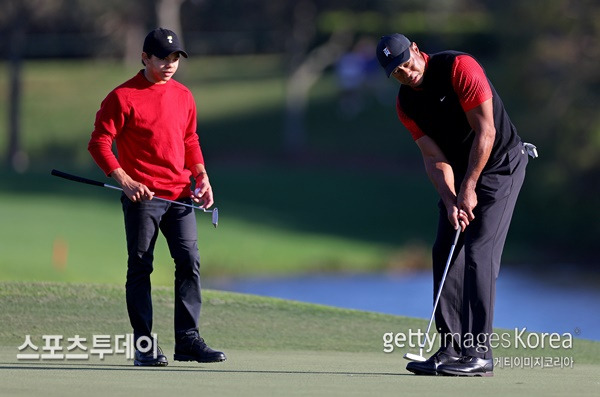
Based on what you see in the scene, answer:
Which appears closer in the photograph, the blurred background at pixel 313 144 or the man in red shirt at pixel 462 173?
the man in red shirt at pixel 462 173

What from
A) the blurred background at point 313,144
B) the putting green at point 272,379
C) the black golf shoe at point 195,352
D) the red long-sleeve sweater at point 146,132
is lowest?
the putting green at point 272,379

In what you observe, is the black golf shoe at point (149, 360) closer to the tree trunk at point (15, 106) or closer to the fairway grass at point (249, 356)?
the fairway grass at point (249, 356)

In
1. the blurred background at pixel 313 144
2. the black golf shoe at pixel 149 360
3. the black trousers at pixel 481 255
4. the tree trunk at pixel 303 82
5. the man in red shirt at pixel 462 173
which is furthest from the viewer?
the tree trunk at pixel 303 82

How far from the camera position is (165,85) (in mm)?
7430

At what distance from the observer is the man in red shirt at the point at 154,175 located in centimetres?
729

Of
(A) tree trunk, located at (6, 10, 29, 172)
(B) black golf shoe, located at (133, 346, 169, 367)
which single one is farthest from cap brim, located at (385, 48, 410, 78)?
(A) tree trunk, located at (6, 10, 29, 172)

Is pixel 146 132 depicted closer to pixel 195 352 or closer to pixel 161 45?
pixel 161 45

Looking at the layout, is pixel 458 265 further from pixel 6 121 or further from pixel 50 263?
pixel 6 121

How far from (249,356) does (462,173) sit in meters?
1.74

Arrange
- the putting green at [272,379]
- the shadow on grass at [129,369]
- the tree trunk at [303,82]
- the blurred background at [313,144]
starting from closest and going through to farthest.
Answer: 1. the putting green at [272,379]
2. the shadow on grass at [129,369]
3. the blurred background at [313,144]
4. the tree trunk at [303,82]

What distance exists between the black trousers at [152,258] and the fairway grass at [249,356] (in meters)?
0.31

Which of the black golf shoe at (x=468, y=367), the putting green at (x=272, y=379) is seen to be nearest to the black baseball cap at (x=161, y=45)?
the putting green at (x=272, y=379)

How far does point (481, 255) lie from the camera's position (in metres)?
7.11

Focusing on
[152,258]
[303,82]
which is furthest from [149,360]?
[303,82]
